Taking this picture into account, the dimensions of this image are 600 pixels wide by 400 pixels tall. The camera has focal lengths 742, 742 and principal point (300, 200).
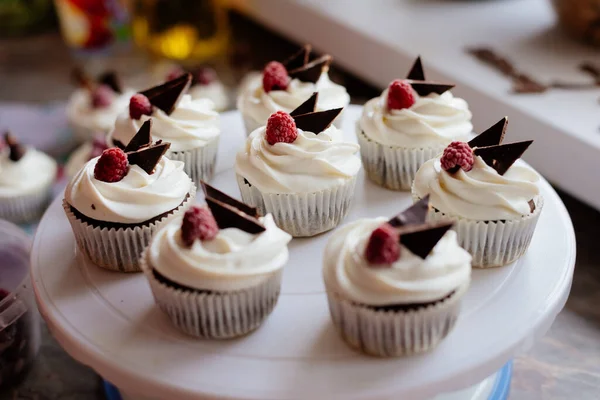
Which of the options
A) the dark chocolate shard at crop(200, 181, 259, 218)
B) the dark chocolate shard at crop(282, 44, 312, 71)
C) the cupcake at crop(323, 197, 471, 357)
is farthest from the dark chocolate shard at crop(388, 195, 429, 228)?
the dark chocolate shard at crop(282, 44, 312, 71)

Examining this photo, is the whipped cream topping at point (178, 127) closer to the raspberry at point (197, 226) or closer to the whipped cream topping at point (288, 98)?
the whipped cream topping at point (288, 98)

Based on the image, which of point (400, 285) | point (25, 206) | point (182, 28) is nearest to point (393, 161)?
point (400, 285)

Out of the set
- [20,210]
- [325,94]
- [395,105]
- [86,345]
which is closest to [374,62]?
[325,94]

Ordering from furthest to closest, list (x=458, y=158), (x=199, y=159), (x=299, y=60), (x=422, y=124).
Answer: (x=299, y=60), (x=199, y=159), (x=422, y=124), (x=458, y=158)

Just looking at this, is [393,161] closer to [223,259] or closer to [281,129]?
[281,129]

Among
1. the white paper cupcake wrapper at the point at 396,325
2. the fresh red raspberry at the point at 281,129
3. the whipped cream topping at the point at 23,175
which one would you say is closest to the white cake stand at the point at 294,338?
the white paper cupcake wrapper at the point at 396,325

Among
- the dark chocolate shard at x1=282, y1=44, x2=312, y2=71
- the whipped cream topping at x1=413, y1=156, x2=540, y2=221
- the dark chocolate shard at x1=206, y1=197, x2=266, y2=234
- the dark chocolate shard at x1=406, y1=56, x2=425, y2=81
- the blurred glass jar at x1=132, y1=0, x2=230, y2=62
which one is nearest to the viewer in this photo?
the dark chocolate shard at x1=206, y1=197, x2=266, y2=234

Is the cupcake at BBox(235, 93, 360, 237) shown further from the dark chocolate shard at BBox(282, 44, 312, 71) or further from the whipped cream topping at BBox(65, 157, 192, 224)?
the dark chocolate shard at BBox(282, 44, 312, 71)
